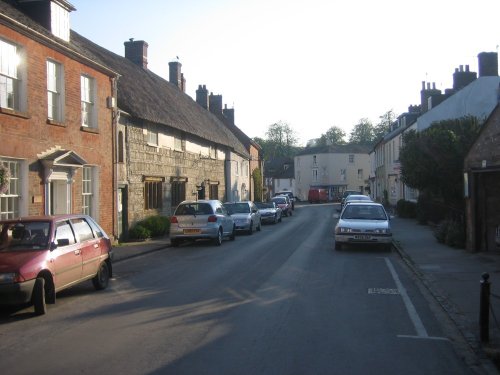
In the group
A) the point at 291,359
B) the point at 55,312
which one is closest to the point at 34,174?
the point at 55,312

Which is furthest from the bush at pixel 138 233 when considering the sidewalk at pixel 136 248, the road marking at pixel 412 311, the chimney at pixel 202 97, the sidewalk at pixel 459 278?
the chimney at pixel 202 97

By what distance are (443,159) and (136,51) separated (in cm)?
2049

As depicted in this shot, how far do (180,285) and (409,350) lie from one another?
18.9ft

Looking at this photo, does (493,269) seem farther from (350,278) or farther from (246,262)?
(246,262)

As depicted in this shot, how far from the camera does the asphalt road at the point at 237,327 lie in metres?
6.04

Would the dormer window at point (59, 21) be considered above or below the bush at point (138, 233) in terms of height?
above

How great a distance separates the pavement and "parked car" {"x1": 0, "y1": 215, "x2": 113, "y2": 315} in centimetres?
562

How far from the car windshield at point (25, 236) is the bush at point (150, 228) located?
1270 centimetres

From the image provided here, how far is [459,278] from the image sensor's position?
478 inches

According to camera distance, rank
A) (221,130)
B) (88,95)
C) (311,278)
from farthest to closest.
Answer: (221,130) → (88,95) → (311,278)

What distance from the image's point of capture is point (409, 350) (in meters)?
6.67

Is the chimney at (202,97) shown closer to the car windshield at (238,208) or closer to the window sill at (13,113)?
the car windshield at (238,208)

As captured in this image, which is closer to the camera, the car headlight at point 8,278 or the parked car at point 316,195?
the car headlight at point 8,278

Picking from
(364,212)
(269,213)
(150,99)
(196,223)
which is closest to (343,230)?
(364,212)
